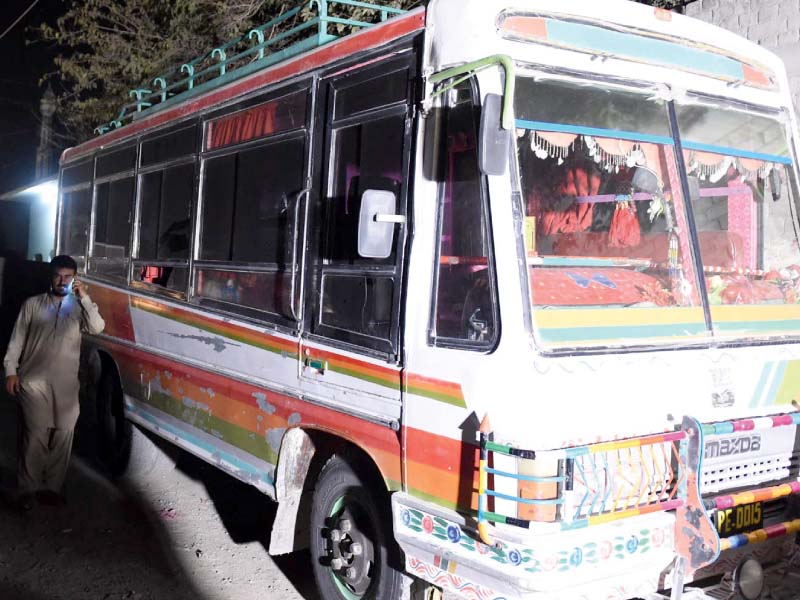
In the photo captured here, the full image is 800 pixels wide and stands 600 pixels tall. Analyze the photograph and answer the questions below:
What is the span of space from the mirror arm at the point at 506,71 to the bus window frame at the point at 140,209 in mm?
2820

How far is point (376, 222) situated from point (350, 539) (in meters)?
1.71

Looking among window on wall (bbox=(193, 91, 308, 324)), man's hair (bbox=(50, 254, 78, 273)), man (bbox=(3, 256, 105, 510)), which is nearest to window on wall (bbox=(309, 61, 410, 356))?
window on wall (bbox=(193, 91, 308, 324))

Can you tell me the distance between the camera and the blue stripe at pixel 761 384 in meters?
3.51

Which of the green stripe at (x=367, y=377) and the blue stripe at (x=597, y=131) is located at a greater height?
the blue stripe at (x=597, y=131)

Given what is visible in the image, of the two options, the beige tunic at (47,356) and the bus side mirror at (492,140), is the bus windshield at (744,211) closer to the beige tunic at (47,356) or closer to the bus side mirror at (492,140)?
the bus side mirror at (492,140)

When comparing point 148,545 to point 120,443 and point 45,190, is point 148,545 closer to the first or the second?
point 120,443

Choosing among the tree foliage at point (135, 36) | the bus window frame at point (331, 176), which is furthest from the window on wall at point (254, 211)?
the tree foliage at point (135, 36)

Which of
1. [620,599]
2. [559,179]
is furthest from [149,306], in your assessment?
[620,599]

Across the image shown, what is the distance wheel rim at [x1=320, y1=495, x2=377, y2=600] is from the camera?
397 centimetres

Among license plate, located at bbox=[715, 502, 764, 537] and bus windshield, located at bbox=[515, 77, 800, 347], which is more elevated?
bus windshield, located at bbox=[515, 77, 800, 347]

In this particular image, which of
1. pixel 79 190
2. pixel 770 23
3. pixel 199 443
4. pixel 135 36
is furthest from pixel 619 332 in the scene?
pixel 135 36

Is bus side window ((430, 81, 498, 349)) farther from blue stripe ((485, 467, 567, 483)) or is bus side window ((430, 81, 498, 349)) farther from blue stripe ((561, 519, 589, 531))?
blue stripe ((561, 519, 589, 531))

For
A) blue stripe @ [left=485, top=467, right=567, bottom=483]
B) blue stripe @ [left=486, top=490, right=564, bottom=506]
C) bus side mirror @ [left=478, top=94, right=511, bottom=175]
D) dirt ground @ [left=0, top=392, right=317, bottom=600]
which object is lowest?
dirt ground @ [left=0, top=392, right=317, bottom=600]

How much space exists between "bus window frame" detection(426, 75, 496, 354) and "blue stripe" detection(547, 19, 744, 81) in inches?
19.4
